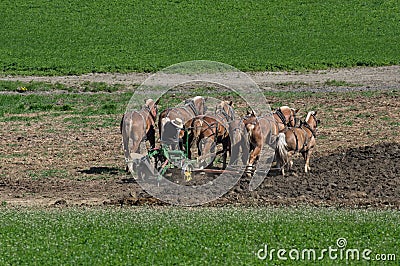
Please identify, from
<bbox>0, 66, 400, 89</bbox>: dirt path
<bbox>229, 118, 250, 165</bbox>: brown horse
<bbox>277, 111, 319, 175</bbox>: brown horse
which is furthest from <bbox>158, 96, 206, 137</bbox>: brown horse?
<bbox>0, 66, 400, 89</bbox>: dirt path

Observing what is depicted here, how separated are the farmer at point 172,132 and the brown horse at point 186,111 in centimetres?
12

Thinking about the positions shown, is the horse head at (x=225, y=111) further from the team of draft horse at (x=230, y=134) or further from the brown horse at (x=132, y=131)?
the brown horse at (x=132, y=131)

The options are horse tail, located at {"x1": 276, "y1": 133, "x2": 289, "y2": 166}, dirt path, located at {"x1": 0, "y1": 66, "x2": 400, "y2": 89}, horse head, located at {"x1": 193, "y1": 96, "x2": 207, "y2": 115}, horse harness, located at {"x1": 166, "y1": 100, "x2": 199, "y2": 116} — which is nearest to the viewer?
horse tail, located at {"x1": 276, "y1": 133, "x2": 289, "y2": 166}

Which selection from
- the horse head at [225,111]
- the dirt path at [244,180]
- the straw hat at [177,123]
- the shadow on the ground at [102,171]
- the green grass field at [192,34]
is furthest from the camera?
the green grass field at [192,34]

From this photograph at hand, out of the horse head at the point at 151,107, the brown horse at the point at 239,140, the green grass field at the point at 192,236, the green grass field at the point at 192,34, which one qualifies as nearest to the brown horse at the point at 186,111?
the horse head at the point at 151,107

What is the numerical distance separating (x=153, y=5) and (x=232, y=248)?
156 feet

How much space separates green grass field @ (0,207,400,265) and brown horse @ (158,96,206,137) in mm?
3339

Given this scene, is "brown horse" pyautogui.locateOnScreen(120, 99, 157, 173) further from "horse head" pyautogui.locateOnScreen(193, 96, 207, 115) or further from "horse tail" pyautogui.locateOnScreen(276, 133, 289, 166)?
"horse tail" pyautogui.locateOnScreen(276, 133, 289, 166)

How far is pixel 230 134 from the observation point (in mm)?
19594

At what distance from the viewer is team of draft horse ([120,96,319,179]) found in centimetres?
1956

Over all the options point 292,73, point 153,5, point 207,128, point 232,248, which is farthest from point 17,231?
point 153,5

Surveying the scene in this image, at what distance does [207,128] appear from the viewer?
772 inches

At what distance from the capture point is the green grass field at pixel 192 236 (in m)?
13.2

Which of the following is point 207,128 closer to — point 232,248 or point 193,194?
point 193,194
